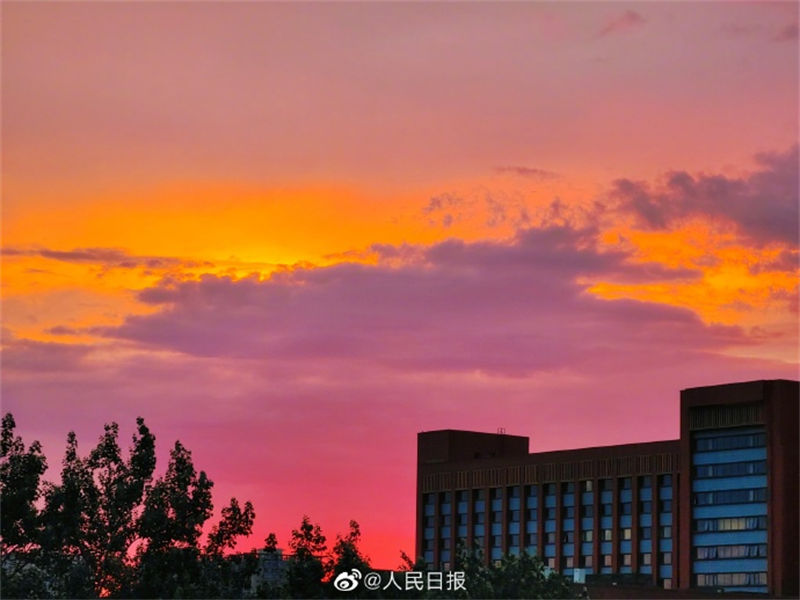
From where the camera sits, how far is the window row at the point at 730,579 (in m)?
177

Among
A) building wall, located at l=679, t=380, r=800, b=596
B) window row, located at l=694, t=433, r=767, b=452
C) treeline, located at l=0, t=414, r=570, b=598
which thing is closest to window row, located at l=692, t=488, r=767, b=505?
building wall, located at l=679, t=380, r=800, b=596

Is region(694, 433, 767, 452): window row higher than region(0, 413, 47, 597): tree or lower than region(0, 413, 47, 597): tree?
higher

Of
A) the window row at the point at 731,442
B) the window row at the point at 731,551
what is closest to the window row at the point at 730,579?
the window row at the point at 731,551

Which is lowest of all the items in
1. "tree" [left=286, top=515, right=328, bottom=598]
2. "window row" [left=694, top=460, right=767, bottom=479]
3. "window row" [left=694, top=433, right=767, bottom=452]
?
"tree" [left=286, top=515, right=328, bottom=598]

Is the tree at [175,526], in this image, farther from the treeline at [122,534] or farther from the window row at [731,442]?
the window row at [731,442]

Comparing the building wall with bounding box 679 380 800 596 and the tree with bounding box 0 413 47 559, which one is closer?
the tree with bounding box 0 413 47 559

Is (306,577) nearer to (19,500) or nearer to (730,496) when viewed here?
(19,500)

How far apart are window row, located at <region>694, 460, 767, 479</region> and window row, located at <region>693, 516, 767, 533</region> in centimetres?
498

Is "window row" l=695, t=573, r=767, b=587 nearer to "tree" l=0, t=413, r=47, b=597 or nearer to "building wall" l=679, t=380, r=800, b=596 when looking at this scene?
"building wall" l=679, t=380, r=800, b=596

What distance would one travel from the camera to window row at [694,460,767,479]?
178 m

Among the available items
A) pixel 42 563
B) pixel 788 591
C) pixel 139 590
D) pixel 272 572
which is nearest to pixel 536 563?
pixel 139 590

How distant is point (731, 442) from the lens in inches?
7156

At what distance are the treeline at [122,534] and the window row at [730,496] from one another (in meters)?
63.2

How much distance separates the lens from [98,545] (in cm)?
12812
